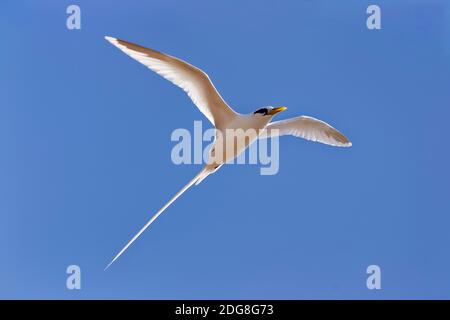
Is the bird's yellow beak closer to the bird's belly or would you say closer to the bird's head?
the bird's head

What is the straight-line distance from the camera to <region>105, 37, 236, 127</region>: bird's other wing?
423cm

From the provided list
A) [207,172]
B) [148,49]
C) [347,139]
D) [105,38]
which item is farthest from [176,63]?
[347,139]

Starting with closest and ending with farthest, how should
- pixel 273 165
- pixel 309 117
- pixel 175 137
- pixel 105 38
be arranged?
pixel 105 38 < pixel 175 137 < pixel 273 165 < pixel 309 117

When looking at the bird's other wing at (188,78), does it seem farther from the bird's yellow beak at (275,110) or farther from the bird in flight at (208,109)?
the bird's yellow beak at (275,110)

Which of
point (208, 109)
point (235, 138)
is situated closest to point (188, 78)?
point (208, 109)

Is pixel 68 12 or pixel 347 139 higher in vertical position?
pixel 68 12

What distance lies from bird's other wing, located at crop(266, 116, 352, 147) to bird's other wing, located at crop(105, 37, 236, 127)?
0.61m

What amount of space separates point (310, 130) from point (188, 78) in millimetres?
1448

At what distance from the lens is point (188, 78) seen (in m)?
4.42

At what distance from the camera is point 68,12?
4.54 meters

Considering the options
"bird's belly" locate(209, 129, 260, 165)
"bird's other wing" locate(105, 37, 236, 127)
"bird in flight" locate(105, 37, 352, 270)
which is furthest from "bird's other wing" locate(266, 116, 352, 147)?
"bird's other wing" locate(105, 37, 236, 127)

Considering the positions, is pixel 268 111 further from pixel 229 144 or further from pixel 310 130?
pixel 310 130
